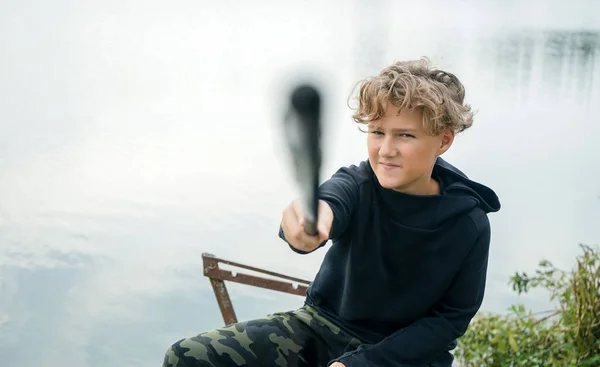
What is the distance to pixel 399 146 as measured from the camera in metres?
1.93

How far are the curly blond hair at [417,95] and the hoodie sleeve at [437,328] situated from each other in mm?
340

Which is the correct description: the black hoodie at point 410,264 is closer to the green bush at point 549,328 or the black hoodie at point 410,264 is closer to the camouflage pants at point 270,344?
the camouflage pants at point 270,344

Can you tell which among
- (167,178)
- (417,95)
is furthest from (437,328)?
(167,178)

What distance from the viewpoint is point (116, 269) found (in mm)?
9820

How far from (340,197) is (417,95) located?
322 mm

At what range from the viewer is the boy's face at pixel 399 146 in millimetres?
1932

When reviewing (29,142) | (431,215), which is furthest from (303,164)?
(29,142)

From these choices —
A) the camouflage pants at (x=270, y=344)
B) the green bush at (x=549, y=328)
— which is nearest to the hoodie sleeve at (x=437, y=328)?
the camouflage pants at (x=270, y=344)

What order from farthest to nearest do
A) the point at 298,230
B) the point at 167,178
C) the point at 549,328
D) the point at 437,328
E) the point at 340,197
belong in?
the point at 167,178, the point at 549,328, the point at 437,328, the point at 340,197, the point at 298,230

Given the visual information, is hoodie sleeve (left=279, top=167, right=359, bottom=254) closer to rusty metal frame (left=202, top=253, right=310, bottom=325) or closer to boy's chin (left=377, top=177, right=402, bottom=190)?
boy's chin (left=377, top=177, right=402, bottom=190)

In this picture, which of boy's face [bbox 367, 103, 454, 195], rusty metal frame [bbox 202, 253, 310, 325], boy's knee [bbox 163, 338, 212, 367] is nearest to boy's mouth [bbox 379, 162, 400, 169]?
boy's face [bbox 367, 103, 454, 195]

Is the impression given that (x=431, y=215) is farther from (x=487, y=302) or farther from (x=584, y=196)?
(x=584, y=196)

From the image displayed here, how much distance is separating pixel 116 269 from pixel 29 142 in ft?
11.6

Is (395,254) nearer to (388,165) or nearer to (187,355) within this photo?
(388,165)
